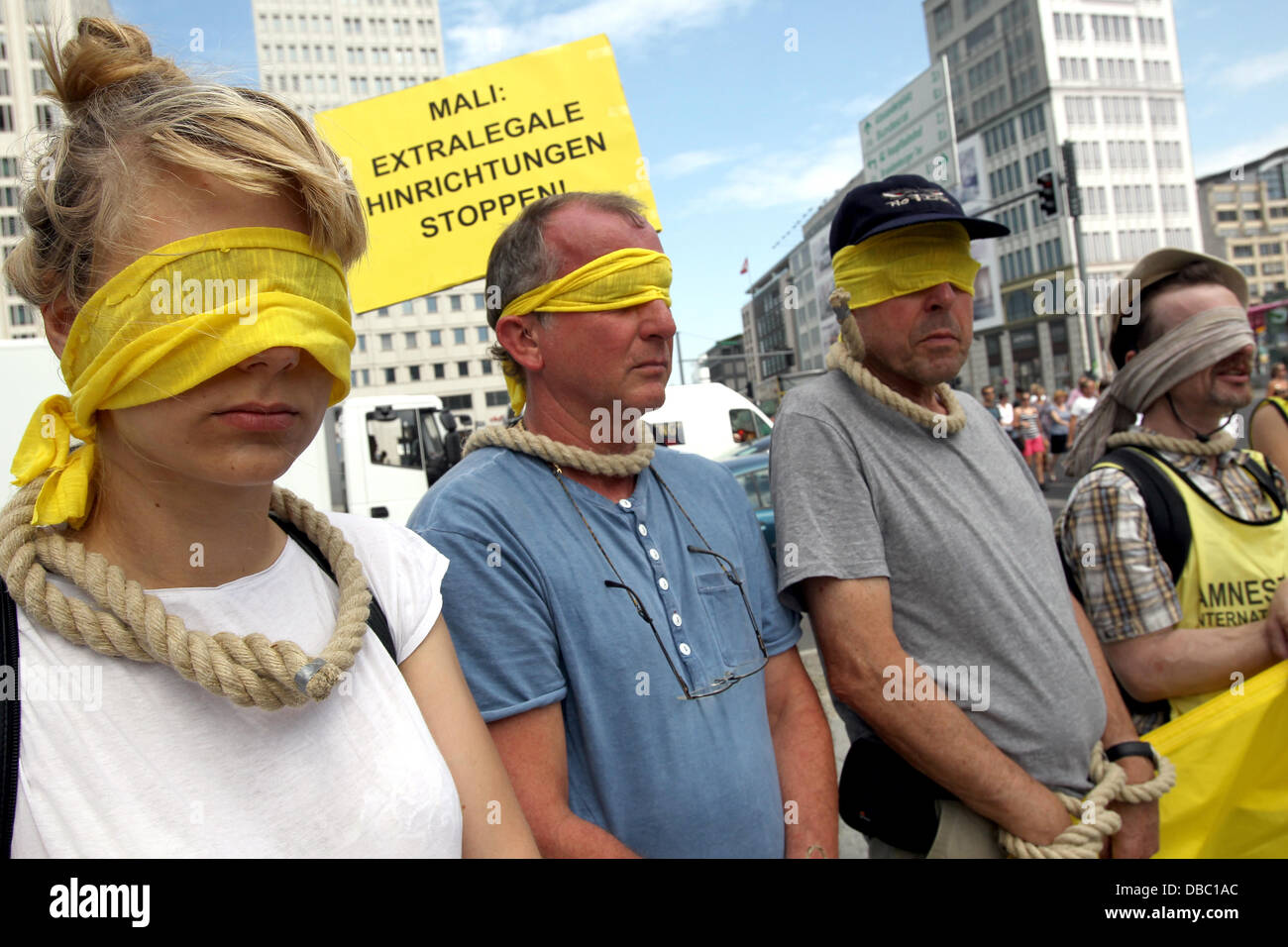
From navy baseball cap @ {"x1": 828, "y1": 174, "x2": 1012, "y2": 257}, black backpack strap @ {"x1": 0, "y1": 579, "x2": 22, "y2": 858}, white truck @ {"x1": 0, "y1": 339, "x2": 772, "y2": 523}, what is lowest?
black backpack strap @ {"x1": 0, "y1": 579, "x2": 22, "y2": 858}

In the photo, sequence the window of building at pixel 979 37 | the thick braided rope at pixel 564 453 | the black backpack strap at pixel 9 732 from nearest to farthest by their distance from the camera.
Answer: the black backpack strap at pixel 9 732
the thick braided rope at pixel 564 453
the window of building at pixel 979 37

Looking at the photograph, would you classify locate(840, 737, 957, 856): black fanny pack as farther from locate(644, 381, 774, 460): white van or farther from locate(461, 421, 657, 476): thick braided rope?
locate(644, 381, 774, 460): white van

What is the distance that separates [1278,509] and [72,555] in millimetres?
3049

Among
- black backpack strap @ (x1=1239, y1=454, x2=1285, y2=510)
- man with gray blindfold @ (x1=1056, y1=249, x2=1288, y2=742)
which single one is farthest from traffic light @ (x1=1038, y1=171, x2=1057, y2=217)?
black backpack strap @ (x1=1239, y1=454, x2=1285, y2=510)

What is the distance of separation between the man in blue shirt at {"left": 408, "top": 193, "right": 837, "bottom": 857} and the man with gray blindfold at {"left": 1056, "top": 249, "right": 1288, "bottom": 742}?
1.04m

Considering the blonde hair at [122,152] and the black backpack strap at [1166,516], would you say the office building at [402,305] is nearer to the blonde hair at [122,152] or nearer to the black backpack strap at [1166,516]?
the black backpack strap at [1166,516]

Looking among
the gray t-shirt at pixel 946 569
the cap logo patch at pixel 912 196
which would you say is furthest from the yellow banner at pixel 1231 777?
the cap logo patch at pixel 912 196

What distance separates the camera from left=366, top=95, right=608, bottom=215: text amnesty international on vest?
3738 mm

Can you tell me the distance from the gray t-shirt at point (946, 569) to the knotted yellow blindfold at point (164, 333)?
1297mm

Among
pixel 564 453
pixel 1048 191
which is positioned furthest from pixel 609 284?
pixel 1048 191

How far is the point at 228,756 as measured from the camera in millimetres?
1015

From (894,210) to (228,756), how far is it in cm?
200

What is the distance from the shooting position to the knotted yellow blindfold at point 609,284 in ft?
6.25
